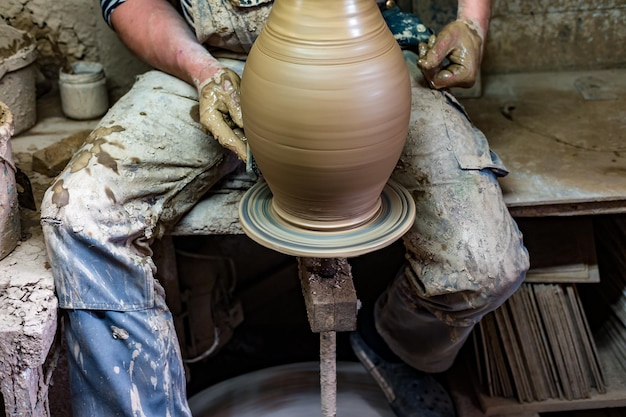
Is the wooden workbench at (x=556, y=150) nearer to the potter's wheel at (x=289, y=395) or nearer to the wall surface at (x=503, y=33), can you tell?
the wall surface at (x=503, y=33)

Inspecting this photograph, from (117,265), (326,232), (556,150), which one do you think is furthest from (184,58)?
(556,150)

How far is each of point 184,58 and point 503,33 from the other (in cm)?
121

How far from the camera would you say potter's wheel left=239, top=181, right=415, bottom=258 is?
1.42m

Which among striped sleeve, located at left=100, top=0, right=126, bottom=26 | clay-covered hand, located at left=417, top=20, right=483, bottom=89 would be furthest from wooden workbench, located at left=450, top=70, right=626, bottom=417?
striped sleeve, located at left=100, top=0, right=126, bottom=26

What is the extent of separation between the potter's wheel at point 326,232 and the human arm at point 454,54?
33 centimetres

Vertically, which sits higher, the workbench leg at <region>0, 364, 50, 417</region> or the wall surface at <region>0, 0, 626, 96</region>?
the wall surface at <region>0, 0, 626, 96</region>

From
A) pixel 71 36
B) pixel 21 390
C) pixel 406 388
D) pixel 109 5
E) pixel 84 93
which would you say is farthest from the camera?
pixel 71 36

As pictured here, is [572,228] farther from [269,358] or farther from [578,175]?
[269,358]

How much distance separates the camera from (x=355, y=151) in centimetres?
137

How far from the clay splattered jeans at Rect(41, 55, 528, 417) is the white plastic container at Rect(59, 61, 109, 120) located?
1.81 feet

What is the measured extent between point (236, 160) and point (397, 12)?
0.57 metres

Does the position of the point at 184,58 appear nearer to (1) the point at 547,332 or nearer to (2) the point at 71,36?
(2) the point at 71,36

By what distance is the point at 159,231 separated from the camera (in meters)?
1.81

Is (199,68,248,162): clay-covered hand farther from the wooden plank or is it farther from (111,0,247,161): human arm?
the wooden plank
